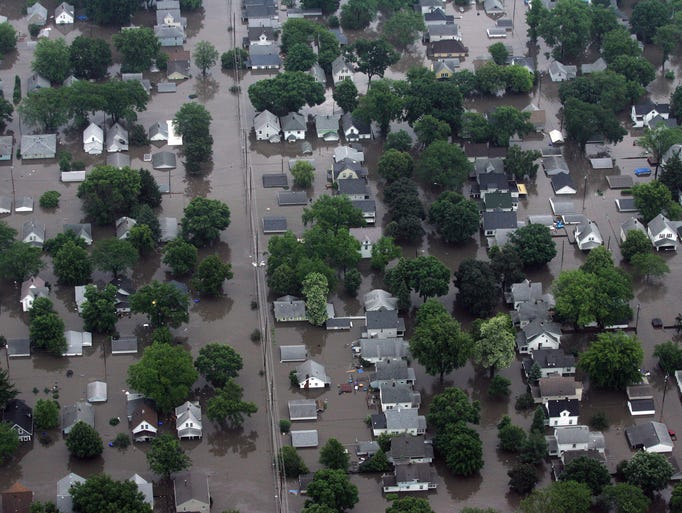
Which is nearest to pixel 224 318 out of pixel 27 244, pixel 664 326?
pixel 27 244

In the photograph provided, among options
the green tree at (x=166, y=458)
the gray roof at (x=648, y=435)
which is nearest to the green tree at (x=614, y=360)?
the gray roof at (x=648, y=435)

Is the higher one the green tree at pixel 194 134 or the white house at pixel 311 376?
the green tree at pixel 194 134

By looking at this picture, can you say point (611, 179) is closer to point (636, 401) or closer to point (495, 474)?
point (636, 401)

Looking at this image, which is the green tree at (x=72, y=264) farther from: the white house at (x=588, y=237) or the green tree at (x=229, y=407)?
the white house at (x=588, y=237)

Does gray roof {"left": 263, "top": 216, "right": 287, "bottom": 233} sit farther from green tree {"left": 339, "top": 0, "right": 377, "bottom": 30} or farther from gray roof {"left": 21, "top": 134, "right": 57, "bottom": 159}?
green tree {"left": 339, "top": 0, "right": 377, "bottom": 30}

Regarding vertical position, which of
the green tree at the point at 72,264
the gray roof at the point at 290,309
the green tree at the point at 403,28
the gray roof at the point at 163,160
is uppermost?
the green tree at the point at 403,28

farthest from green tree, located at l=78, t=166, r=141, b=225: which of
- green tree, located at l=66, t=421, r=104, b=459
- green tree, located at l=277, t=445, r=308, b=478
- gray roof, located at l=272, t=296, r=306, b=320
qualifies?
green tree, located at l=277, t=445, r=308, b=478

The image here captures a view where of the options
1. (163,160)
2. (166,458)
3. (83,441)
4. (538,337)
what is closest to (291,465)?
(166,458)

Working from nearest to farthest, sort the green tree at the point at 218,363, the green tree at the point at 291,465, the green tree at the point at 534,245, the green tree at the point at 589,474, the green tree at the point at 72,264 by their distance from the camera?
the green tree at the point at 589,474 < the green tree at the point at 291,465 < the green tree at the point at 218,363 < the green tree at the point at 72,264 < the green tree at the point at 534,245
